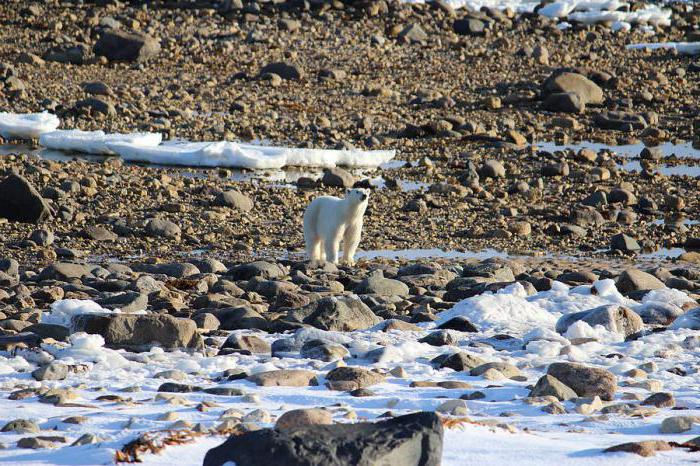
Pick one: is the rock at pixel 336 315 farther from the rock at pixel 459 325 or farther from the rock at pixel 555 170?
the rock at pixel 555 170

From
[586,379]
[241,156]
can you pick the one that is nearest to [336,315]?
Result: [586,379]

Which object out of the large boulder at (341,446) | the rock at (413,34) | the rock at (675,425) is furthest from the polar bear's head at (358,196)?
the rock at (413,34)

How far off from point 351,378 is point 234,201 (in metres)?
7.26

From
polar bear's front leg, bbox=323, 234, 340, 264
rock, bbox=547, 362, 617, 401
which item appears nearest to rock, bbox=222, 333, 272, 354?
rock, bbox=547, 362, 617, 401

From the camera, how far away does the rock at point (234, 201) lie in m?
12.3

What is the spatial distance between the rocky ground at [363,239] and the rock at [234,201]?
0.11 feet

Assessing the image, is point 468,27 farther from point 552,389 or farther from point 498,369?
point 552,389

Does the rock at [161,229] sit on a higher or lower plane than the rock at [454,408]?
lower

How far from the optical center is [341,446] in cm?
332

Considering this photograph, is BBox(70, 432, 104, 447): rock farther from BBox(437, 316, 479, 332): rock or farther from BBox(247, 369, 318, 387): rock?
BBox(437, 316, 479, 332): rock

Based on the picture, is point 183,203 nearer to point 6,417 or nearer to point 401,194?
point 401,194

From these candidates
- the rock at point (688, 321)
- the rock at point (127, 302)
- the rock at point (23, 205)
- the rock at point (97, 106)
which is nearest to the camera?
the rock at point (688, 321)

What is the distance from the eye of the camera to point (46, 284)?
8461 mm

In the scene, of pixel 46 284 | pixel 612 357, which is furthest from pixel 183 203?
pixel 612 357
